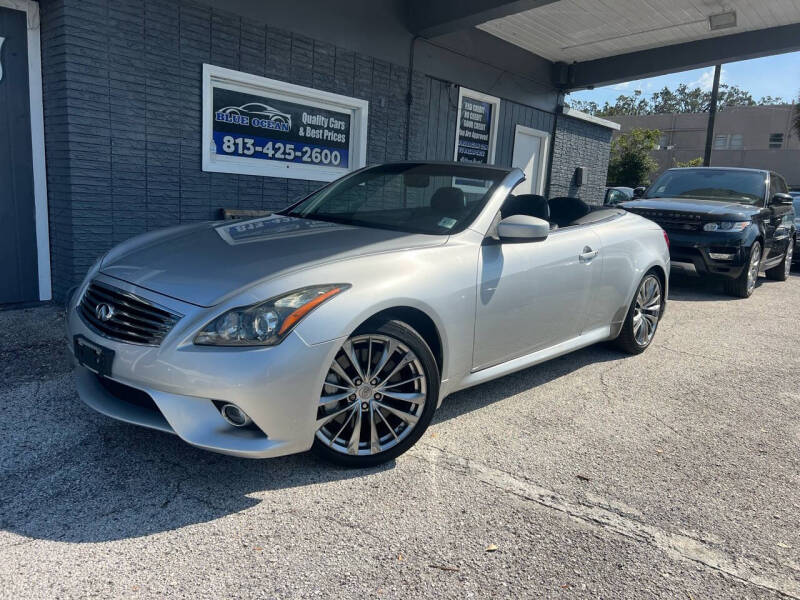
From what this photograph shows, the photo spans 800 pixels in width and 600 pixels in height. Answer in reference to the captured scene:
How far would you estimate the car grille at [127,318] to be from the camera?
2631mm

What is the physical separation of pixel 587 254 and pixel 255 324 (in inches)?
100

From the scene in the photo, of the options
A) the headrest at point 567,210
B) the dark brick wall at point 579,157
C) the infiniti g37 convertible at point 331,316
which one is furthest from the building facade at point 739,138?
the infiniti g37 convertible at point 331,316

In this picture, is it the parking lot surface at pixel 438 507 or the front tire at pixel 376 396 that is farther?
the front tire at pixel 376 396

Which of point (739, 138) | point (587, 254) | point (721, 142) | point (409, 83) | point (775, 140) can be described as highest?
point (739, 138)

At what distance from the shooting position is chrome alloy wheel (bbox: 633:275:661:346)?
5070 millimetres

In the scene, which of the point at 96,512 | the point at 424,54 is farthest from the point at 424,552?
the point at 424,54

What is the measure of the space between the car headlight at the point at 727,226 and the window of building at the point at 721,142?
4327 centimetres

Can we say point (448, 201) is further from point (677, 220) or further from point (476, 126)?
point (476, 126)

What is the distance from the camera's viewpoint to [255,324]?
2.56 meters

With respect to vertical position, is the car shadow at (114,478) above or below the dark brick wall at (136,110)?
below

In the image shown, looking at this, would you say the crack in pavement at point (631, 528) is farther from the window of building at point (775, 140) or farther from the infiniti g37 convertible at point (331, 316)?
the window of building at point (775, 140)

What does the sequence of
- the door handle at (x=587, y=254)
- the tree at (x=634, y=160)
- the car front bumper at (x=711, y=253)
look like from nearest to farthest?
the door handle at (x=587, y=254) → the car front bumper at (x=711, y=253) → the tree at (x=634, y=160)

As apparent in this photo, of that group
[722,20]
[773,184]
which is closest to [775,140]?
[773,184]

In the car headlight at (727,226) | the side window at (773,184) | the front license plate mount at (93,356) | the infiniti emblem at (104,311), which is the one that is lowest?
the front license plate mount at (93,356)
